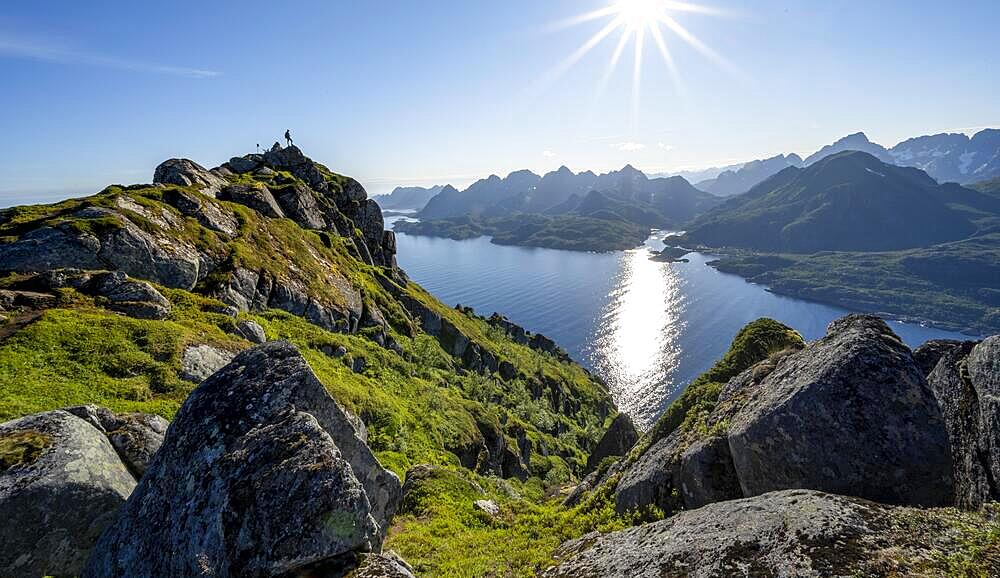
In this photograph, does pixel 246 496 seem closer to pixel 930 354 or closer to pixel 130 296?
pixel 930 354

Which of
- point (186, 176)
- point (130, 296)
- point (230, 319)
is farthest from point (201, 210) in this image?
point (230, 319)

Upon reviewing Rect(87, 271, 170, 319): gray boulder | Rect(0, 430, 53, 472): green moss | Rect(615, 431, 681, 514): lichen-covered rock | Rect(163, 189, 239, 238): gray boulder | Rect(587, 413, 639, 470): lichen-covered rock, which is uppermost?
Rect(163, 189, 239, 238): gray boulder

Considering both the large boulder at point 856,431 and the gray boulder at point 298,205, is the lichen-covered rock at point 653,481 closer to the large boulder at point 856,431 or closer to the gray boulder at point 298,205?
the large boulder at point 856,431

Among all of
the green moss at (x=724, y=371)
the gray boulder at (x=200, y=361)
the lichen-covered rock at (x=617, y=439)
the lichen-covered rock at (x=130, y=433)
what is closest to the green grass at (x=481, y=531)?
the green moss at (x=724, y=371)

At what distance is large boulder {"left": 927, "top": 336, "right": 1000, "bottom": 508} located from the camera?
8820 millimetres

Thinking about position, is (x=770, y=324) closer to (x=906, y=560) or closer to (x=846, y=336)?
(x=846, y=336)

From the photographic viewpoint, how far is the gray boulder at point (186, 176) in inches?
2162

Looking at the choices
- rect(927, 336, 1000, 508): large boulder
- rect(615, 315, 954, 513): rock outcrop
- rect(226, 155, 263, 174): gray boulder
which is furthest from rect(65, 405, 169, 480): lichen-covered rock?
rect(226, 155, 263, 174): gray boulder

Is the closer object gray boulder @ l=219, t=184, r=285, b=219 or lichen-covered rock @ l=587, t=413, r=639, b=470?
lichen-covered rock @ l=587, t=413, r=639, b=470

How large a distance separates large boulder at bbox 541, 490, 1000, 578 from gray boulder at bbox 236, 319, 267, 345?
2783cm

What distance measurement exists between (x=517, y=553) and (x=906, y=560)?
11.5 m

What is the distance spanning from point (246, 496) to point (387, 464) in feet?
60.4

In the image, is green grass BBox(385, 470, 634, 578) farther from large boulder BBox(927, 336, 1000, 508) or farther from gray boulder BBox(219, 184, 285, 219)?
gray boulder BBox(219, 184, 285, 219)

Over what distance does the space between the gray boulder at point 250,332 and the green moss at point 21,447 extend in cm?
1867
